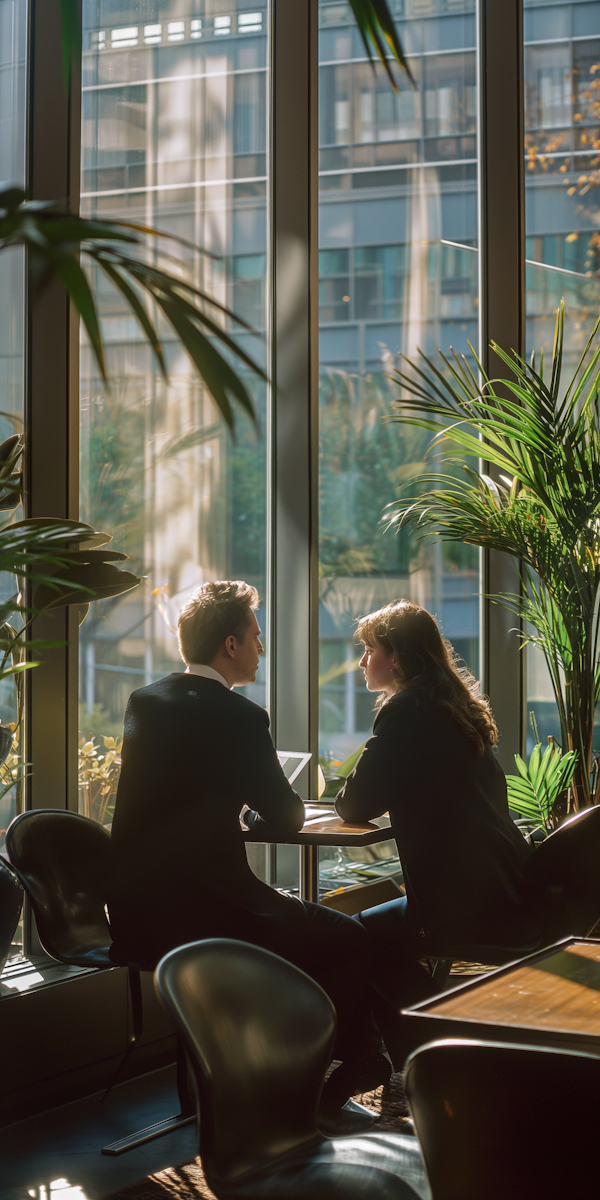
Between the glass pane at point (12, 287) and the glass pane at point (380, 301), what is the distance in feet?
5.26

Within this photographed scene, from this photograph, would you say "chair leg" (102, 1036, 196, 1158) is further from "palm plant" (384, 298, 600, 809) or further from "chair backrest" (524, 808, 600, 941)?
"palm plant" (384, 298, 600, 809)

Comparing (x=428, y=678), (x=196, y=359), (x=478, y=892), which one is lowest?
(x=478, y=892)

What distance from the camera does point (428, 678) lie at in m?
2.88

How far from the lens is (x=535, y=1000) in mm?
1637

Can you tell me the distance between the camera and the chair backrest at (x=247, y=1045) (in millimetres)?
1492

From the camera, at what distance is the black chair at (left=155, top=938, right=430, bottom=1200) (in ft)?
4.91

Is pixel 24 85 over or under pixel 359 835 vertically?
over

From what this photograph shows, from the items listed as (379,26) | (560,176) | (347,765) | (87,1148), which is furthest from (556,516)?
(379,26)

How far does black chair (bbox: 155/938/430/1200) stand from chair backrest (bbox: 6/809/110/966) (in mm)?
1081

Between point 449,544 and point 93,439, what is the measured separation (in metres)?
2.03

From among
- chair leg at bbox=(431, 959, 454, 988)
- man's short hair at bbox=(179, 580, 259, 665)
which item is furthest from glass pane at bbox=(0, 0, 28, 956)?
chair leg at bbox=(431, 959, 454, 988)

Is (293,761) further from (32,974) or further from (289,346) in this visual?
(289,346)

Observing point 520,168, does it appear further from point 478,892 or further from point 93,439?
point 478,892

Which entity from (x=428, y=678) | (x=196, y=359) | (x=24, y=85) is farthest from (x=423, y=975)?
(x=24, y=85)
